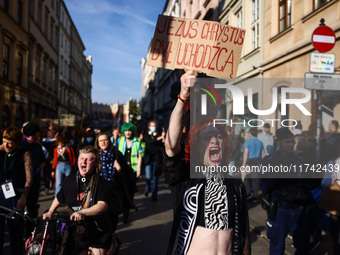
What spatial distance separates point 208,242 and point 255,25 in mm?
12483

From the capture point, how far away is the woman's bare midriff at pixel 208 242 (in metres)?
2.21

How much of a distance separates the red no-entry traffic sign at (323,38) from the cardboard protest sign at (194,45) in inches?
153

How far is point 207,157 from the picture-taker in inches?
88.4

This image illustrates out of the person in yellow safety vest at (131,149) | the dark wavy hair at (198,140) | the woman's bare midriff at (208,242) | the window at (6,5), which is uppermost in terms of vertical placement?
the window at (6,5)

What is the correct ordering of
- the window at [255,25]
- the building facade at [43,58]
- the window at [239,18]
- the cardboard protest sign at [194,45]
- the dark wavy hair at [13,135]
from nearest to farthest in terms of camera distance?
the cardboard protest sign at [194,45] < the dark wavy hair at [13,135] < the window at [255,25] < the window at [239,18] < the building facade at [43,58]

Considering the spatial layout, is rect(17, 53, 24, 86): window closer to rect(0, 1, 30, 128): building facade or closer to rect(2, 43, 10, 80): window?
rect(0, 1, 30, 128): building facade

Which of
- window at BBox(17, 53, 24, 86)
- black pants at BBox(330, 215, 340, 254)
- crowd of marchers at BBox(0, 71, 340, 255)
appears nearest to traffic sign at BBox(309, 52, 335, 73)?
crowd of marchers at BBox(0, 71, 340, 255)

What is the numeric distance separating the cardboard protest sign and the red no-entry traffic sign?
389cm

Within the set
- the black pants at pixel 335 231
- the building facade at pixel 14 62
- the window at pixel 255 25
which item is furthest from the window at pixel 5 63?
the black pants at pixel 335 231

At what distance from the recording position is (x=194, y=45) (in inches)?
93.0

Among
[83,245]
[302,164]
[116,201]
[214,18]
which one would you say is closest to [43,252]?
[83,245]

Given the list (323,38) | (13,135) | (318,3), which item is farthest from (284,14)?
(13,135)

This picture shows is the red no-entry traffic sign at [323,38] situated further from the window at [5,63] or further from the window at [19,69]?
the window at [19,69]

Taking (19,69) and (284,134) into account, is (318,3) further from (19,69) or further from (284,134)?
(19,69)
